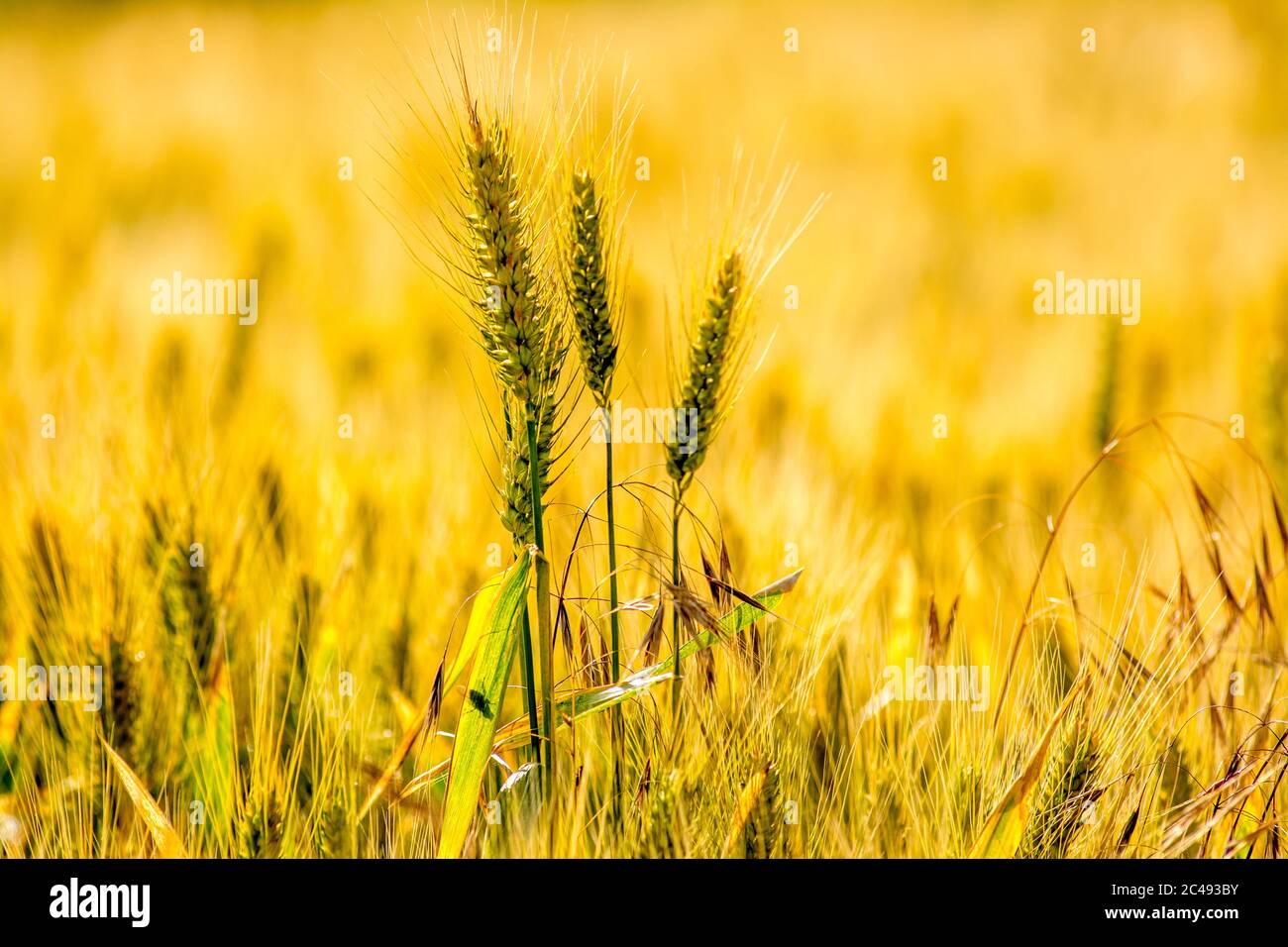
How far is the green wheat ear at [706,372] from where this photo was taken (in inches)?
31.0

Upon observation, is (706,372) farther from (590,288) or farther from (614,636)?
(614,636)

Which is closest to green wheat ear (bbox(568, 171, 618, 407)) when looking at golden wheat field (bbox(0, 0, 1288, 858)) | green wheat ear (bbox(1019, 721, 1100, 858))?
golden wheat field (bbox(0, 0, 1288, 858))

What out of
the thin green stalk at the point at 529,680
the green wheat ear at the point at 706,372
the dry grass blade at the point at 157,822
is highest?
the green wheat ear at the point at 706,372

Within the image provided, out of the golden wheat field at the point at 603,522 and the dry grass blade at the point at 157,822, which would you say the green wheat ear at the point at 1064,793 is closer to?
the golden wheat field at the point at 603,522

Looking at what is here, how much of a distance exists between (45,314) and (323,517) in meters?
1.60

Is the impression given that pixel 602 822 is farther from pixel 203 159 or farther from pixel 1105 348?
pixel 203 159

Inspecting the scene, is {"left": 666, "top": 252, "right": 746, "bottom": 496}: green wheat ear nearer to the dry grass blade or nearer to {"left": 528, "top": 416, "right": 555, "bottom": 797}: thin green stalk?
{"left": 528, "top": 416, "right": 555, "bottom": 797}: thin green stalk

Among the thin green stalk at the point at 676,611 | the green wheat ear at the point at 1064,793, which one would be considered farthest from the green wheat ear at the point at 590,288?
the green wheat ear at the point at 1064,793

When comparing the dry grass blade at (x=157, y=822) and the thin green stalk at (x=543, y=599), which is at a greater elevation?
the thin green stalk at (x=543, y=599)

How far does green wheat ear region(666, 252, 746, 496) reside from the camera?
31.0 inches

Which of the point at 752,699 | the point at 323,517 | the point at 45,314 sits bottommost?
the point at 752,699

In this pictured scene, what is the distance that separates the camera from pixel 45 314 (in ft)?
7.61
